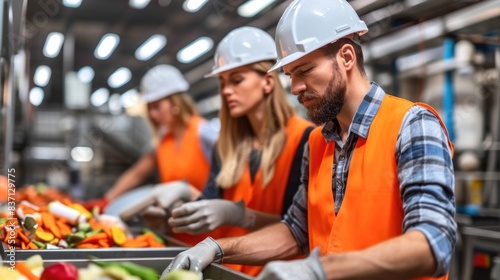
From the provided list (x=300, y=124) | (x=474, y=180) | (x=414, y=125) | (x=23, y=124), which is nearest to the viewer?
(x=414, y=125)

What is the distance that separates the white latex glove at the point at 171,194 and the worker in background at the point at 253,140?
0.31 m

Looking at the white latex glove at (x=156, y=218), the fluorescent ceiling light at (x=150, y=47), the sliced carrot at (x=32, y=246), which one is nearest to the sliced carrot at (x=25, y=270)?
the sliced carrot at (x=32, y=246)

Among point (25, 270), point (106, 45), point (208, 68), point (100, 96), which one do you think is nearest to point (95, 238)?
point (25, 270)

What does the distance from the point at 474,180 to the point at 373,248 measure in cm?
360

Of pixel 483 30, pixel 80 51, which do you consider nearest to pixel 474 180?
pixel 483 30

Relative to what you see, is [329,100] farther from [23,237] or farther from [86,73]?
[86,73]

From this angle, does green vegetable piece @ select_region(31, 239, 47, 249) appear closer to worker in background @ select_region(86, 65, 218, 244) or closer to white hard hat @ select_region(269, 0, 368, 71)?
white hard hat @ select_region(269, 0, 368, 71)

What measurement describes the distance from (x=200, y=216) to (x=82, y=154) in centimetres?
548

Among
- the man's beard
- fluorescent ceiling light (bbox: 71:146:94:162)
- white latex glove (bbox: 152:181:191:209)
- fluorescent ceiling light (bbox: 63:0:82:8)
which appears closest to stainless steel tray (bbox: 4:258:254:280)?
the man's beard

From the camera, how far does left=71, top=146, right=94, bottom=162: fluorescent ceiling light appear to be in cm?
687

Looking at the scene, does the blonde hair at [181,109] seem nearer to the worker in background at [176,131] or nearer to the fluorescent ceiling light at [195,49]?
the worker in background at [176,131]

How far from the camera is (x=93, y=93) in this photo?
1703cm

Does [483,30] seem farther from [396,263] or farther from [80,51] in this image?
[80,51]

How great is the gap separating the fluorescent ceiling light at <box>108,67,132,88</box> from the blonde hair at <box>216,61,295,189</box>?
1033cm
